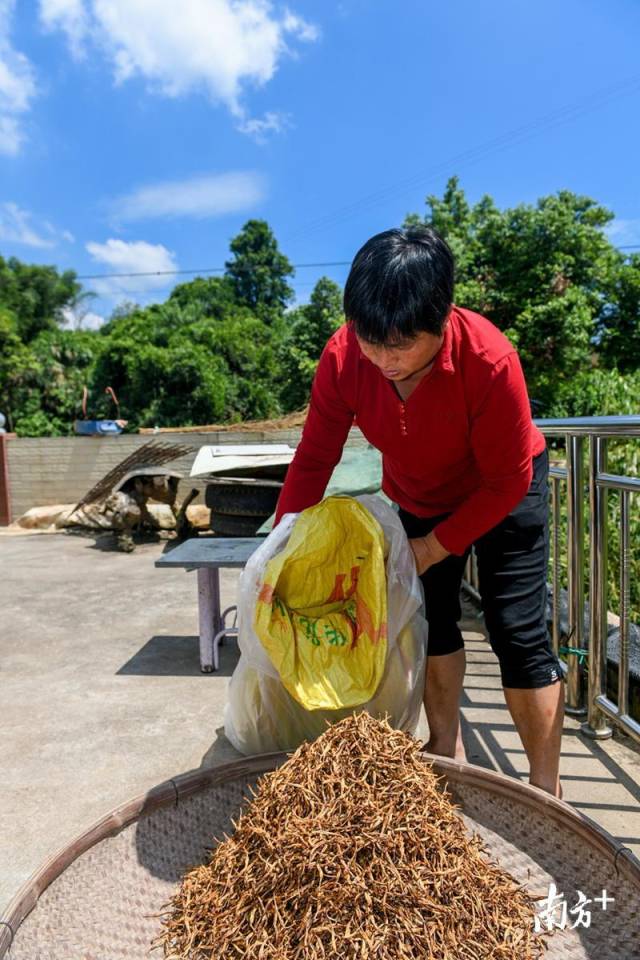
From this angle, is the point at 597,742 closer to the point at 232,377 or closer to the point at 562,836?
the point at 562,836

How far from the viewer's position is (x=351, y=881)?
Result: 1.06 m

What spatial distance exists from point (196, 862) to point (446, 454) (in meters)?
1.01

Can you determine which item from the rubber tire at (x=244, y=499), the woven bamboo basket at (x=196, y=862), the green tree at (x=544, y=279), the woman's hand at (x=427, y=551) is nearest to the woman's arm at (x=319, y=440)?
the woman's hand at (x=427, y=551)

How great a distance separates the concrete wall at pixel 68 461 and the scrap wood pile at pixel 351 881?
738 centimetres

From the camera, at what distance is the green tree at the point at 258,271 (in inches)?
1396

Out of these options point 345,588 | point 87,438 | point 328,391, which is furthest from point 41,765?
point 87,438

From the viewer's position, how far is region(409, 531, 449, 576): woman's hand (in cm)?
158

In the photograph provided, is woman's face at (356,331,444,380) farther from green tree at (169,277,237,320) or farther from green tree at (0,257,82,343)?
green tree at (169,277,237,320)

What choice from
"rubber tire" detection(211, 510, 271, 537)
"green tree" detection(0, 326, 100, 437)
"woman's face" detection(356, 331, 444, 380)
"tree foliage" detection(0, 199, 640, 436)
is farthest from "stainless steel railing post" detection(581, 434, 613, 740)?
"green tree" detection(0, 326, 100, 437)

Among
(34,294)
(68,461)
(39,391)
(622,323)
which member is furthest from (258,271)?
(68,461)

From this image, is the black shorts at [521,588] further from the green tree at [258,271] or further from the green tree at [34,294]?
the green tree at [258,271]

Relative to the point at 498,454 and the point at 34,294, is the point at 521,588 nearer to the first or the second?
the point at 498,454

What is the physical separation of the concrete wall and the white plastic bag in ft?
22.5

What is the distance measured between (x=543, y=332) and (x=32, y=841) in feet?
38.6
